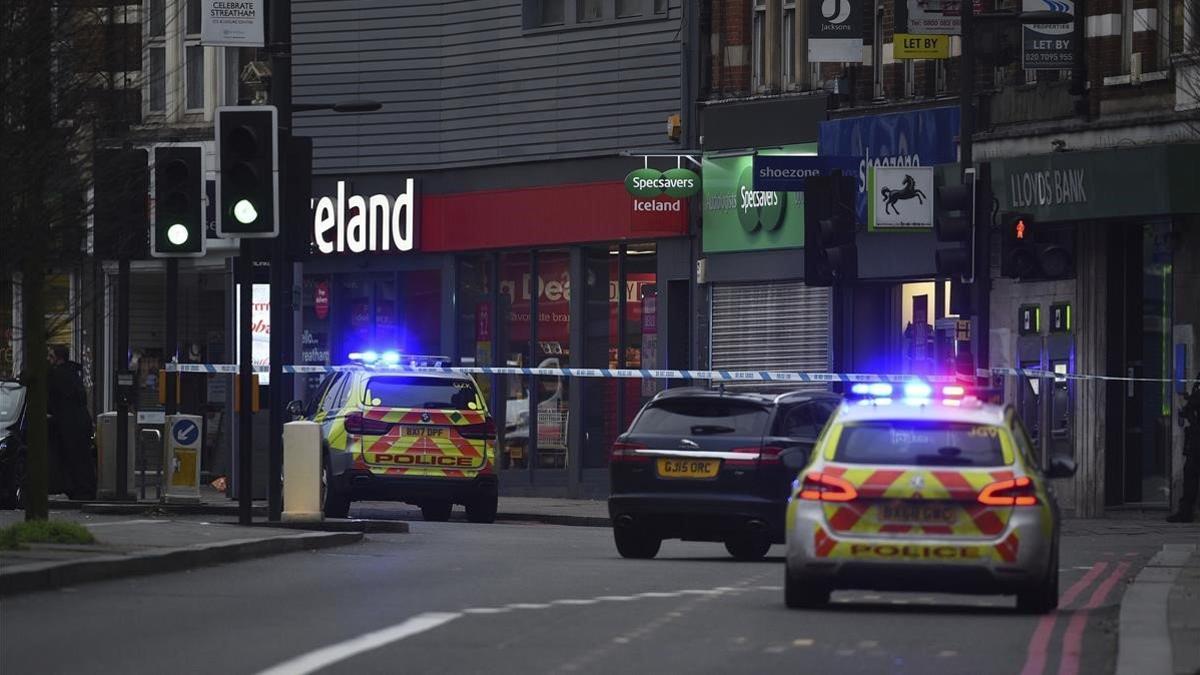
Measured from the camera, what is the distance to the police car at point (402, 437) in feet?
98.4

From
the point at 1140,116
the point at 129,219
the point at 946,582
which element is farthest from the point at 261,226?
the point at 1140,116

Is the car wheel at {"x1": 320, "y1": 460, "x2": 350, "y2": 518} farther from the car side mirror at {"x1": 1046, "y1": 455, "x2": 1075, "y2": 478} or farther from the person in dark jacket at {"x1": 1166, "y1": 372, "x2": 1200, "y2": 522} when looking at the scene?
the car side mirror at {"x1": 1046, "y1": 455, "x2": 1075, "y2": 478}

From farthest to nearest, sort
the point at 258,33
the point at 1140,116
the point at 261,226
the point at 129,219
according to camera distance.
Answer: the point at 1140,116 < the point at 258,33 < the point at 129,219 < the point at 261,226

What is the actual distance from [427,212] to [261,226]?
19.4m

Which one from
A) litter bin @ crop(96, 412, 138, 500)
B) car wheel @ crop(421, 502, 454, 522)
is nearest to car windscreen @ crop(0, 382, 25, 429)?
litter bin @ crop(96, 412, 138, 500)

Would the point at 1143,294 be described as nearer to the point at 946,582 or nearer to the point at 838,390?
the point at 838,390

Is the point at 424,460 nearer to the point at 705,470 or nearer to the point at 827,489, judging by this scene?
the point at 705,470

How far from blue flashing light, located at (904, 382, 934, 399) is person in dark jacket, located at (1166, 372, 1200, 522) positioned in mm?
13158

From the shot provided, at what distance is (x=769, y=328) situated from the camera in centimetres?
3812

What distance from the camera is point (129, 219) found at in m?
25.1

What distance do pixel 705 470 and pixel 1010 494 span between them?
643 centimetres

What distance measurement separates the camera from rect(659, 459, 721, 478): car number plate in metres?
23.0

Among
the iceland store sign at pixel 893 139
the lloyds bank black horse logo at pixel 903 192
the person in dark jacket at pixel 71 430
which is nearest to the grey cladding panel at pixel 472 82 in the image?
the iceland store sign at pixel 893 139

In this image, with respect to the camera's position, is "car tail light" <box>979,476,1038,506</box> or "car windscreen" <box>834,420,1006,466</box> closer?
"car tail light" <box>979,476,1038,506</box>
